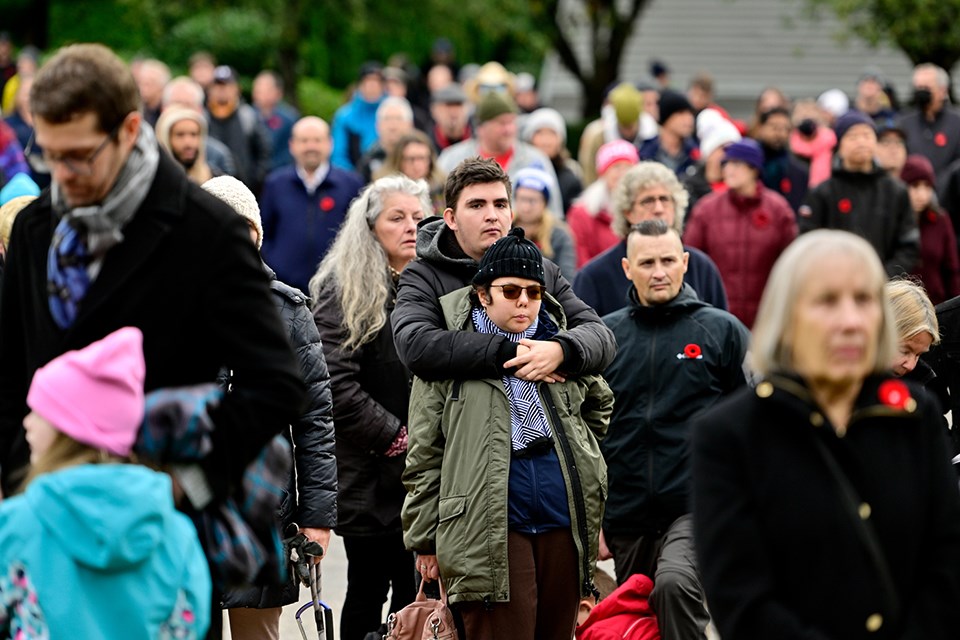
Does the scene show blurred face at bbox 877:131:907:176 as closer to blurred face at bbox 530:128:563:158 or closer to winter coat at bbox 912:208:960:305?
winter coat at bbox 912:208:960:305

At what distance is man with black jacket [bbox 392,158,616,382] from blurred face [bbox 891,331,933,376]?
105cm

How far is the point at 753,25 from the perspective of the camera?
112 feet

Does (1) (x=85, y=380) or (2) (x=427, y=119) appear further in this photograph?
(2) (x=427, y=119)

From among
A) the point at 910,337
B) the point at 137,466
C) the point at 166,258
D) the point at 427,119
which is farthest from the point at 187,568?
the point at 427,119

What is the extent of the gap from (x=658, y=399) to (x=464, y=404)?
Result: 1172 millimetres

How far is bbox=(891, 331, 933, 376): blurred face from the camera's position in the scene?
234 inches

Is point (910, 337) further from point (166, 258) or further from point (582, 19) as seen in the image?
point (582, 19)

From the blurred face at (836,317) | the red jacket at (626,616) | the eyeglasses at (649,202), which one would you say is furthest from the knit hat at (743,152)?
the blurred face at (836,317)

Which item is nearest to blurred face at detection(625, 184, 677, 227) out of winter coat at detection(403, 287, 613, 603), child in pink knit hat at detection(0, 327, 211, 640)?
winter coat at detection(403, 287, 613, 603)

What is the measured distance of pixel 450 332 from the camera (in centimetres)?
587

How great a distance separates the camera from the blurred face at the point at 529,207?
9984 mm

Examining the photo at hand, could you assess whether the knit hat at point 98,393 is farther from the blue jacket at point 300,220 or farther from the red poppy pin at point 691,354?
the blue jacket at point 300,220

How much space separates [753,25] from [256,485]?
31578 millimetres

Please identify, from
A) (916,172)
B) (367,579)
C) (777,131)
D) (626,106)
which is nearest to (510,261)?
(367,579)
